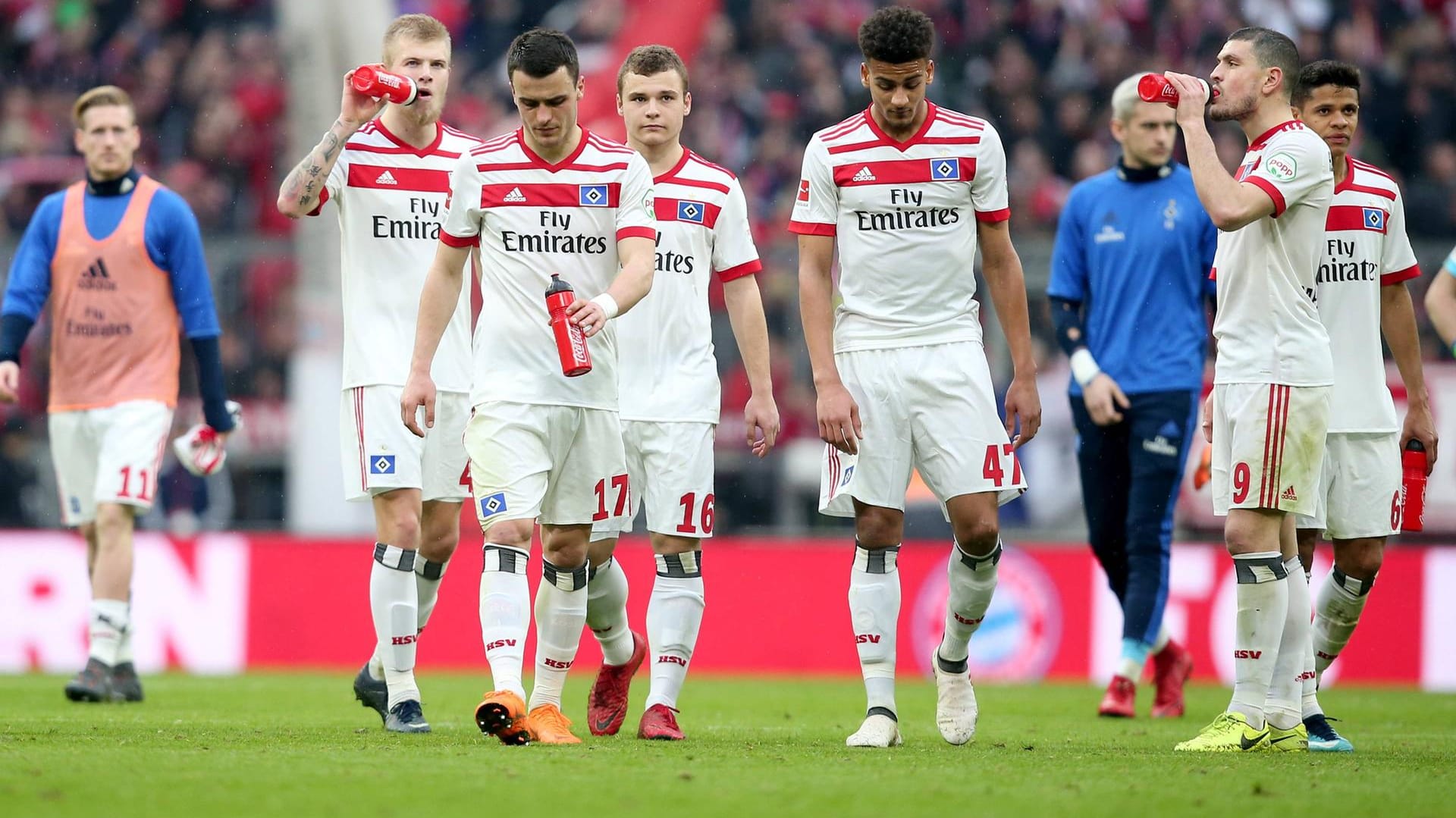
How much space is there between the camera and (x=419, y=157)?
288 inches

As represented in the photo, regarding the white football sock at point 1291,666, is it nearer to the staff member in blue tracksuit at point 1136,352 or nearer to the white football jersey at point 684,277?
the staff member in blue tracksuit at point 1136,352

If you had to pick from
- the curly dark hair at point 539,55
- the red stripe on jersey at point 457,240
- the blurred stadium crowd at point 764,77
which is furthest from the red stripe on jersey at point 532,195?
the blurred stadium crowd at point 764,77

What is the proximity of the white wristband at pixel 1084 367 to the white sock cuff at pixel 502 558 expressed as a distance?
11.6 ft

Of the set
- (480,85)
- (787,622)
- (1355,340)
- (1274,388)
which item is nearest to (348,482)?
(1274,388)

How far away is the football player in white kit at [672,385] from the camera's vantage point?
691 centimetres

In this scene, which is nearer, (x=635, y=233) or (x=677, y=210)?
(x=635, y=233)

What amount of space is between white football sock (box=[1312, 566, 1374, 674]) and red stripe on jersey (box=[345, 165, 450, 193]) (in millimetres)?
3919

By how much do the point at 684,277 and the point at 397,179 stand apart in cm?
121

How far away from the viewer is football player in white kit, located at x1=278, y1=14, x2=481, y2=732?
22.7 feet

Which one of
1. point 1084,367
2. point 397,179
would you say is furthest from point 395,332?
point 1084,367

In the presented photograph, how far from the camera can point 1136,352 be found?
28.7 ft

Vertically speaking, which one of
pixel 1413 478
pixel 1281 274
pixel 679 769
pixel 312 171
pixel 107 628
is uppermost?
pixel 312 171

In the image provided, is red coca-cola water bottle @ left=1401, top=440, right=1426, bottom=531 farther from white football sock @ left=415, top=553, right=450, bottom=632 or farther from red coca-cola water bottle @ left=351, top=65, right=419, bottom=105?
red coca-cola water bottle @ left=351, top=65, right=419, bottom=105

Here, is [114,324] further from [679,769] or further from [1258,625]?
[1258,625]
